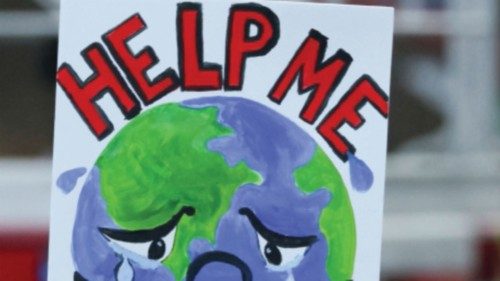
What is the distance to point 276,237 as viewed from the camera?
1138 mm

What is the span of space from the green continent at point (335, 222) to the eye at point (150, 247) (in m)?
0.12

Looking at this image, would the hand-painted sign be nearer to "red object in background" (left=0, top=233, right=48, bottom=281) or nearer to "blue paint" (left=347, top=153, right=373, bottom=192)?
"blue paint" (left=347, top=153, right=373, bottom=192)

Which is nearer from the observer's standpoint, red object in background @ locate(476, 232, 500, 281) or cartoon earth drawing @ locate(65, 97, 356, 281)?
cartoon earth drawing @ locate(65, 97, 356, 281)

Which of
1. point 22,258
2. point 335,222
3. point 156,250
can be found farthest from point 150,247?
point 22,258

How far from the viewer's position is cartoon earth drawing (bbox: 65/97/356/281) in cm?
112

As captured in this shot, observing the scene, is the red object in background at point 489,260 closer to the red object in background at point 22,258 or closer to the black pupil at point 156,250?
the red object in background at point 22,258

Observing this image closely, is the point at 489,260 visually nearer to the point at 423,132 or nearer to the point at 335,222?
the point at 423,132

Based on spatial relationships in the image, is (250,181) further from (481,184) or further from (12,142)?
(481,184)

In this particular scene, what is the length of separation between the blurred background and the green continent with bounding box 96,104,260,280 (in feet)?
3.79

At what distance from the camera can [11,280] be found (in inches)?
85.3

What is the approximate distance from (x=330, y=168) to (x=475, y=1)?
1.58 meters

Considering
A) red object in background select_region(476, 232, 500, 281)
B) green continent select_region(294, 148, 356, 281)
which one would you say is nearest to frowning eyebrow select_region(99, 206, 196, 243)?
green continent select_region(294, 148, 356, 281)

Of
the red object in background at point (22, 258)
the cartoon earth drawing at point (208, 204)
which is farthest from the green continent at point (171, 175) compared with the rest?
the red object in background at point (22, 258)

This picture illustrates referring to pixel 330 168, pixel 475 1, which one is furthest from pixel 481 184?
pixel 330 168
